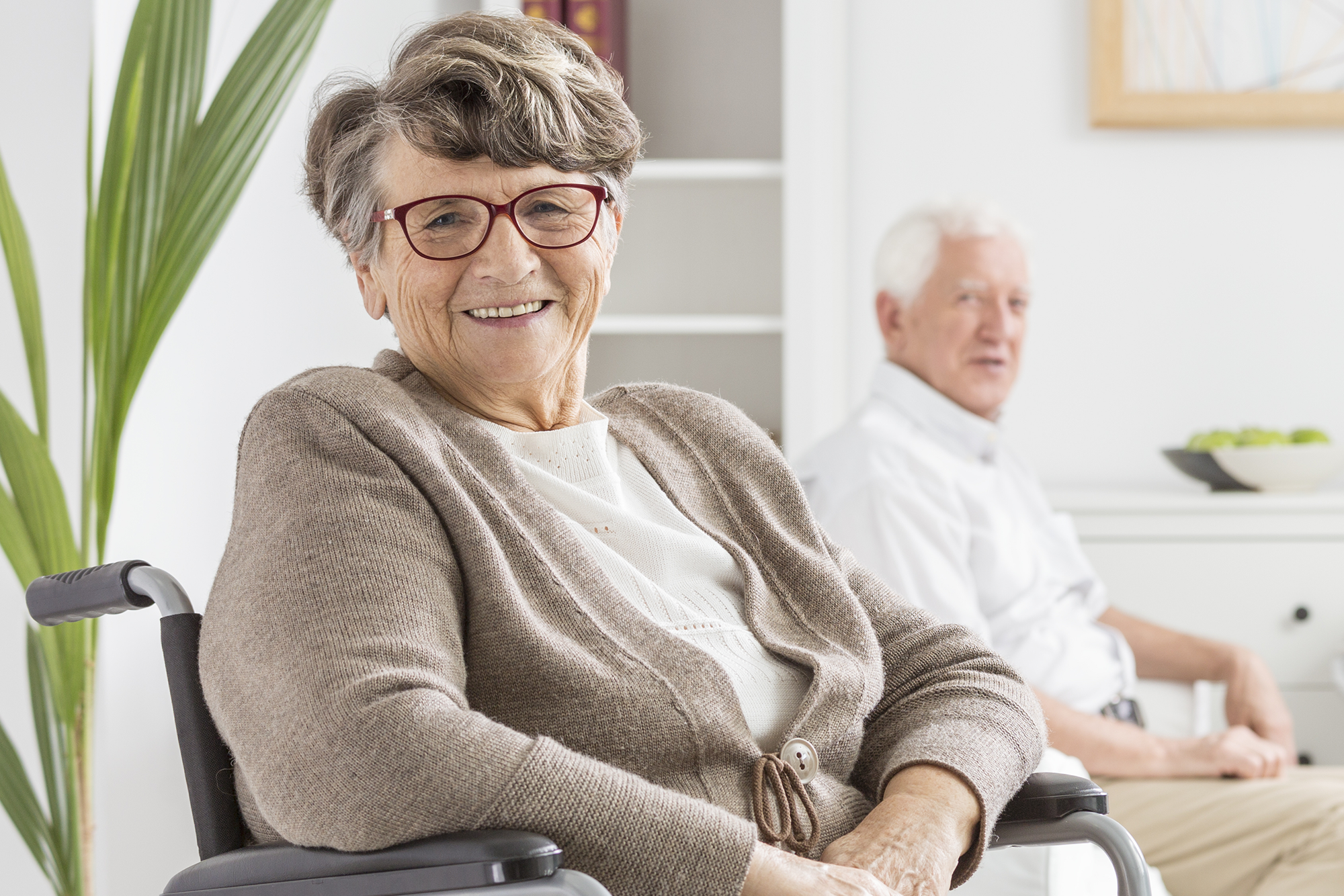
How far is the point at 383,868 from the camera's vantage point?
0.78 m

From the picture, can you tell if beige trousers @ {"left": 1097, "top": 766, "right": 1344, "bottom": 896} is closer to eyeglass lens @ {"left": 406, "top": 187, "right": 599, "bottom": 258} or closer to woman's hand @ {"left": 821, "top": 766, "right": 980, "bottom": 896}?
woman's hand @ {"left": 821, "top": 766, "right": 980, "bottom": 896}

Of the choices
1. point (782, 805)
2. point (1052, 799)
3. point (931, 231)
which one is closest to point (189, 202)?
point (782, 805)

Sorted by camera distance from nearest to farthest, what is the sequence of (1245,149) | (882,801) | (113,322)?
1. (882,801)
2. (113,322)
3. (1245,149)

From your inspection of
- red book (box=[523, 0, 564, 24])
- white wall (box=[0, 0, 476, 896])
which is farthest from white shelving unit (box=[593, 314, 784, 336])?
white wall (box=[0, 0, 476, 896])

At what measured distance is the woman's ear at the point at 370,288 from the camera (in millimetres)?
1165

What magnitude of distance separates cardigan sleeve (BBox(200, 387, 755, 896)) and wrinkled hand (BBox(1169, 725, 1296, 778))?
1199 millimetres

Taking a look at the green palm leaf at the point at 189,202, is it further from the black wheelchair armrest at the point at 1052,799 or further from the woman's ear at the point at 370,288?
the black wheelchair armrest at the point at 1052,799

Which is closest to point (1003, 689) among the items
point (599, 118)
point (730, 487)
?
point (730, 487)

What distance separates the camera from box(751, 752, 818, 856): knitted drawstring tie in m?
0.99

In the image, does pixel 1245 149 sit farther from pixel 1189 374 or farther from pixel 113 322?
pixel 113 322

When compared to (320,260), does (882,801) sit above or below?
below

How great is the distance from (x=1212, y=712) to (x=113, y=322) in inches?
79.4

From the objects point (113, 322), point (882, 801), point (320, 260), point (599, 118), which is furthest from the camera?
point (320, 260)

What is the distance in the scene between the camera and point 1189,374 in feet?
9.62
